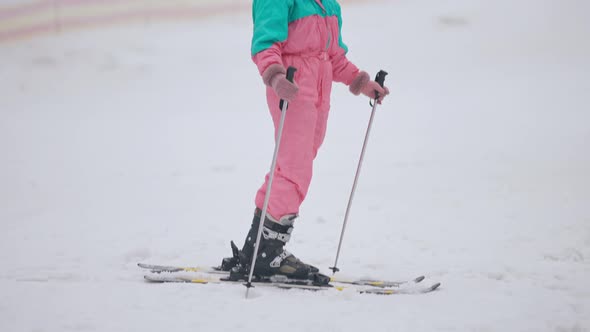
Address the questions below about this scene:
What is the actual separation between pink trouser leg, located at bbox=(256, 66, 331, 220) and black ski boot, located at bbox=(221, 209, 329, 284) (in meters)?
0.08

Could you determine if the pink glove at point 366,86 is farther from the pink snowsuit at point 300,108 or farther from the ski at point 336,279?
the ski at point 336,279

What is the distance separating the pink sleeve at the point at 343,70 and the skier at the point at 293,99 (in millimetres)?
168

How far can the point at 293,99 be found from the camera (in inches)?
93.9

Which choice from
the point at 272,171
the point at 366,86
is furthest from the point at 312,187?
the point at 272,171

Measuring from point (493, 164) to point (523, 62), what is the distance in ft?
28.8

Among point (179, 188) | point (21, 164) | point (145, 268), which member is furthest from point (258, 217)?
point (21, 164)

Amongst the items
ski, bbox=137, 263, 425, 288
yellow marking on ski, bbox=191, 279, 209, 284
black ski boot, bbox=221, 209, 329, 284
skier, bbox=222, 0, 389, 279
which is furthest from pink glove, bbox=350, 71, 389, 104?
yellow marking on ski, bbox=191, 279, 209, 284

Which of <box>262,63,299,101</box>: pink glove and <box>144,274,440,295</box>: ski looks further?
<box>144,274,440,295</box>: ski

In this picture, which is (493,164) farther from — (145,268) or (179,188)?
(145,268)

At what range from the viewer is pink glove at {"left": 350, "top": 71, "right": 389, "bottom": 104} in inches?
115

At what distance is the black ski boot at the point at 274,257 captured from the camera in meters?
2.64

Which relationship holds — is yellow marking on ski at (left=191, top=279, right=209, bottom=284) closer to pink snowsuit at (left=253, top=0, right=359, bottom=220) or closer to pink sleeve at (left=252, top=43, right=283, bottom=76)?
pink snowsuit at (left=253, top=0, right=359, bottom=220)

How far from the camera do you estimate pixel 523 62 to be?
1360 centimetres

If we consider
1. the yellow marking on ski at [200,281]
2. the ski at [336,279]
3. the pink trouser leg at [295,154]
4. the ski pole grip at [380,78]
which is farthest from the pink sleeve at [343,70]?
the yellow marking on ski at [200,281]
